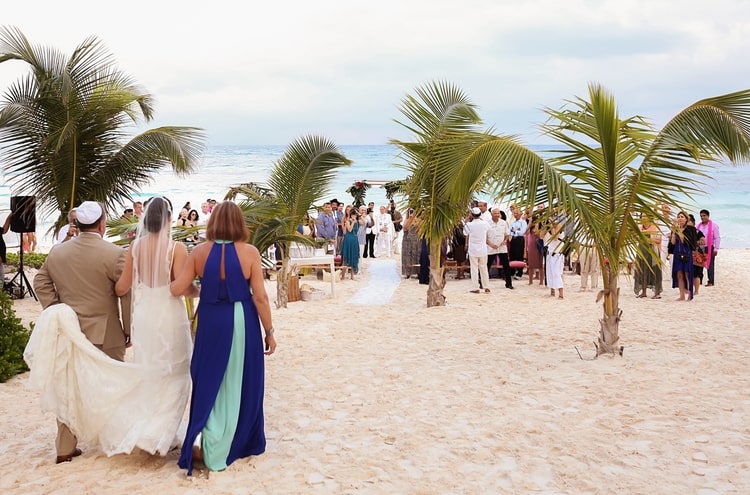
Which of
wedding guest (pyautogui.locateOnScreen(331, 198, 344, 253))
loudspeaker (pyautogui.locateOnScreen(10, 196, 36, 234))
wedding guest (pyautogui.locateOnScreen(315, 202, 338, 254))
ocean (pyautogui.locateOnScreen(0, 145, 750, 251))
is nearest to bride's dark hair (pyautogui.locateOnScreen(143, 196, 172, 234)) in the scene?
loudspeaker (pyautogui.locateOnScreen(10, 196, 36, 234))

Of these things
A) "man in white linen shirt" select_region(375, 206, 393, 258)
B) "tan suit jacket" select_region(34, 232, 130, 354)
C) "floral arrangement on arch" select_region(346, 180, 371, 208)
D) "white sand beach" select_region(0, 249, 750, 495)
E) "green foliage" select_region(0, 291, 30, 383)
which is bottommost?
"white sand beach" select_region(0, 249, 750, 495)

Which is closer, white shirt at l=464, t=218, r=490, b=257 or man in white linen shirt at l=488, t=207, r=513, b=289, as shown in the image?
white shirt at l=464, t=218, r=490, b=257

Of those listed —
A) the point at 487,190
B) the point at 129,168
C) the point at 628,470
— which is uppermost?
the point at 129,168

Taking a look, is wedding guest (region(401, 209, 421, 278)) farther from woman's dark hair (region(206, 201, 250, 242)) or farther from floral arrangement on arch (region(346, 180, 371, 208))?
woman's dark hair (region(206, 201, 250, 242))

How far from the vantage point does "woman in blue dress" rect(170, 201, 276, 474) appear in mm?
4676

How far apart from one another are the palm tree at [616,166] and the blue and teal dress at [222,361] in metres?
3.51

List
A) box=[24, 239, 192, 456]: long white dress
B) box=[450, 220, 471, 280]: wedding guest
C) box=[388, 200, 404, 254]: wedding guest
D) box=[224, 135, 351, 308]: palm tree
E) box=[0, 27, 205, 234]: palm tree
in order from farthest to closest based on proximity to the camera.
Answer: box=[388, 200, 404, 254]: wedding guest < box=[450, 220, 471, 280]: wedding guest < box=[224, 135, 351, 308]: palm tree < box=[0, 27, 205, 234]: palm tree < box=[24, 239, 192, 456]: long white dress

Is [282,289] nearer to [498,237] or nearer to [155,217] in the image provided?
[498,237]

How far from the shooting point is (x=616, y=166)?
26.4ft

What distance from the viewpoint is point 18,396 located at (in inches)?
274

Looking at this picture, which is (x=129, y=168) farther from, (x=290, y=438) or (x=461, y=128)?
(x=290, y=438)

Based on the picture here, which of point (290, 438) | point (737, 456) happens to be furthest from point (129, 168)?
point (737, 456)

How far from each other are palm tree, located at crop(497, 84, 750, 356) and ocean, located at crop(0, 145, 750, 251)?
2806 centimetres

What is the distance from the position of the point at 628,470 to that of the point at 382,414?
2.13m
